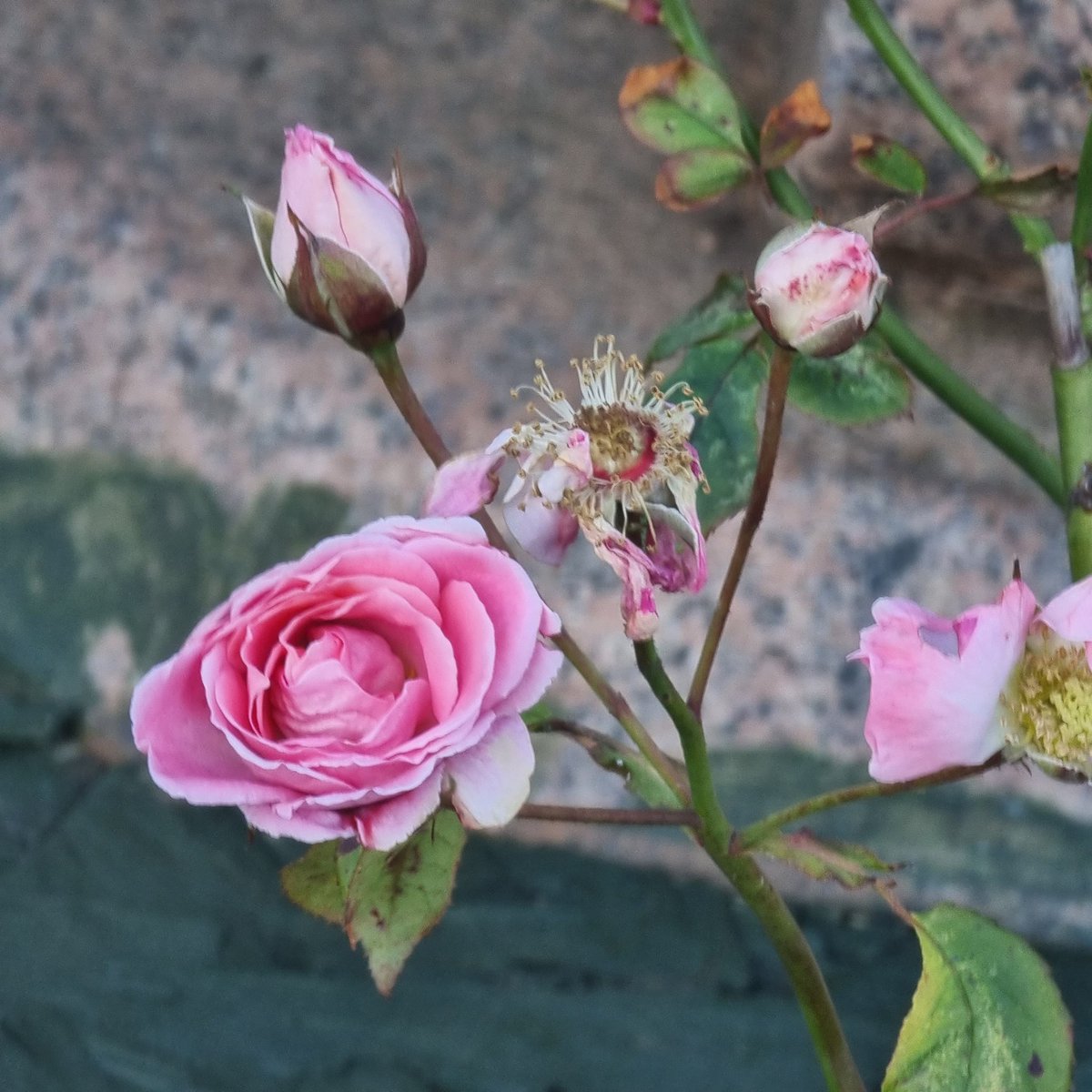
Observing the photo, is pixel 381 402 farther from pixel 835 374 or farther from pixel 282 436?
pixel 835 374

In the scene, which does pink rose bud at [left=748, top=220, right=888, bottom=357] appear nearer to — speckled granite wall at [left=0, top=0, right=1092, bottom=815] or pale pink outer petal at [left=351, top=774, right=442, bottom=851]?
pale pink outer petal at [left=351, top=774, right=442, bottom=851]

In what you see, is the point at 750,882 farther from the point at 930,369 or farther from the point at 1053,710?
the point at 930,369

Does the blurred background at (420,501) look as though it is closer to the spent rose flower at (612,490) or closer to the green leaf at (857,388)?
the green leaf at (857,388)

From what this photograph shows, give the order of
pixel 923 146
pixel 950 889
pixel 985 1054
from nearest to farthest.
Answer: pixel 985 1054 → pixel 923 146 → pixel 950 889

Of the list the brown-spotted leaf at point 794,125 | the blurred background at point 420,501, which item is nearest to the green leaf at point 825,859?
the brown-spotted leaf at point 794,125

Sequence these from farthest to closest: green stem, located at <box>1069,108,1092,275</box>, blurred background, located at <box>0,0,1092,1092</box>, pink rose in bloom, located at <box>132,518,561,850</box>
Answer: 1. blurred background, located at <box>0,0,1092,1092</box>
2. green stem, located at <box>1069,108,1092,275</box>
3. pink rose in bloom, located at <box>132,518,561,850</box>

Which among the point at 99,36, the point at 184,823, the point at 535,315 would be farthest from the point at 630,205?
the point at 184,823

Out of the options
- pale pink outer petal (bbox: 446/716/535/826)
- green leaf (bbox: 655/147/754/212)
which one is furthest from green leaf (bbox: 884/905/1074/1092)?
green leaf (bbox: 655/147/754/212)
